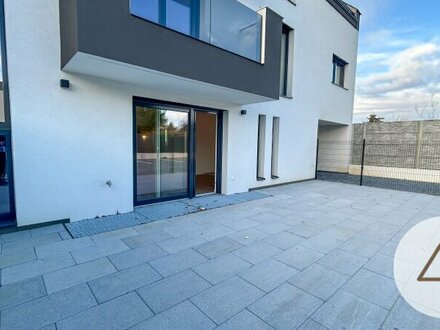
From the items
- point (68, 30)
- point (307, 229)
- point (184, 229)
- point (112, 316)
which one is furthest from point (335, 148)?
point (112, 316)

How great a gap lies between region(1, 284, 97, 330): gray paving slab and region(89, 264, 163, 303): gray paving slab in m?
0.09

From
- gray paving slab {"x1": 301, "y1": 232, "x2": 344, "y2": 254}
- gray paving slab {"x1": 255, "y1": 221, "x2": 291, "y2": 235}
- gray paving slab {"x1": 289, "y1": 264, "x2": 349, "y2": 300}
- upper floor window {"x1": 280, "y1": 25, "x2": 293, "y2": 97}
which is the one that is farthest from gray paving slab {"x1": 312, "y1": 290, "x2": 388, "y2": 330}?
upper floor window {"x1": 280, "y1": 25, "x2": 293, "y2": 97}

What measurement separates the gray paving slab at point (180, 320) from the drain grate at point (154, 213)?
2.25 metres

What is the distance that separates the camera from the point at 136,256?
9.75 feet

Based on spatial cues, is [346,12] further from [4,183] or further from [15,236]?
[15,236]

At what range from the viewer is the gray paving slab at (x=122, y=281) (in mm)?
2219

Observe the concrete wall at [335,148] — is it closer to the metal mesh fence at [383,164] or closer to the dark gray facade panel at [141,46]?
the metal mesh fence at [383,164]

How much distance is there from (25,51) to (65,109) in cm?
92

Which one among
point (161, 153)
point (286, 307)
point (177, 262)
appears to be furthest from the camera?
point (161, 153)

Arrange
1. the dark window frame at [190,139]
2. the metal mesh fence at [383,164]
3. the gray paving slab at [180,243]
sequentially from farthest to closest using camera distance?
1. the metal mesh fence at [383,164]
2. the dark window frame at [190,139]
3. the gray paving slab at [180,243]

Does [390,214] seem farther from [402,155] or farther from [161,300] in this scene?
[402,155]

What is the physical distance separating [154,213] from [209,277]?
2468 mm

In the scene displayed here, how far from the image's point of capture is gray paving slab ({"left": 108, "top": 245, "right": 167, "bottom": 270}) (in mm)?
2789

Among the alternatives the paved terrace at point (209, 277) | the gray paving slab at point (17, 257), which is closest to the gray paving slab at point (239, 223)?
the paved terrace at point (209, 277)
